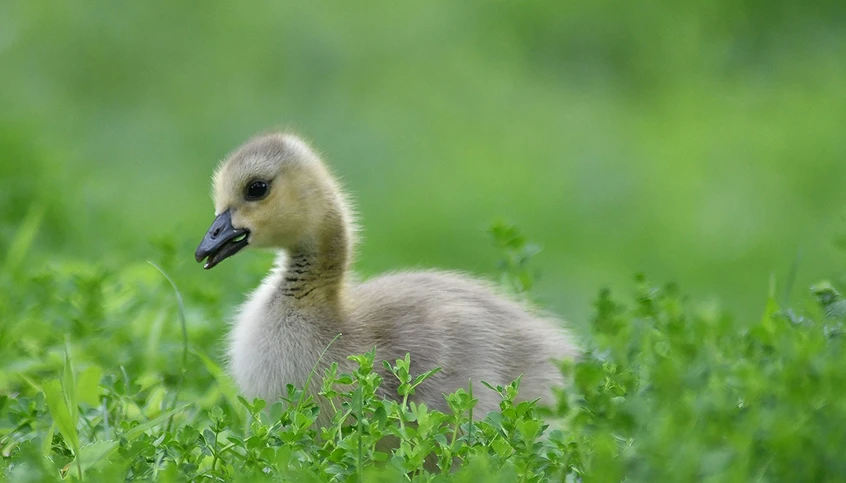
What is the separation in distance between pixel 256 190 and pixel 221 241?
0.21m

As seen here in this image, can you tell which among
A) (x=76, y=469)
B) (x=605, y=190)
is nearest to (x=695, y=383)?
(x=76, y=469)

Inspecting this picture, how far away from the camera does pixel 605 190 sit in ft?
29.5

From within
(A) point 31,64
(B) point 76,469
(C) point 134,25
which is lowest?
(B) point 76,469

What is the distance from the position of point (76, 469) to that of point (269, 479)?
2.06ft

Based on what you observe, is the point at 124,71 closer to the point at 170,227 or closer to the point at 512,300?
the point at 170,227

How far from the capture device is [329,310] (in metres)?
3.99

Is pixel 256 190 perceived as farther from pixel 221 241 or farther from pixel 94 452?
pixel 94 452

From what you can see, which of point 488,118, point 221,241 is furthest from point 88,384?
point 488,118

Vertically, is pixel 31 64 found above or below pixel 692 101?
below

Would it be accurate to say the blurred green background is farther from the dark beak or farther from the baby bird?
the dark beak

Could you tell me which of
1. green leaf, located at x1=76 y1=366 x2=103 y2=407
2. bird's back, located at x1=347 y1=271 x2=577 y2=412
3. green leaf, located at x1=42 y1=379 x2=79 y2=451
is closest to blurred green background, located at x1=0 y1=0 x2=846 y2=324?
bird's back, located at x1=347 y1=271 x2=577 y2=412

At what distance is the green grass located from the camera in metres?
2.32

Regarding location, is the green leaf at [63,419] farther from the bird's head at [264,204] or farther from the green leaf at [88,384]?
the bird's head at [264,204]

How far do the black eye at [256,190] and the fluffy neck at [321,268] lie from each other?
0.67 ft
